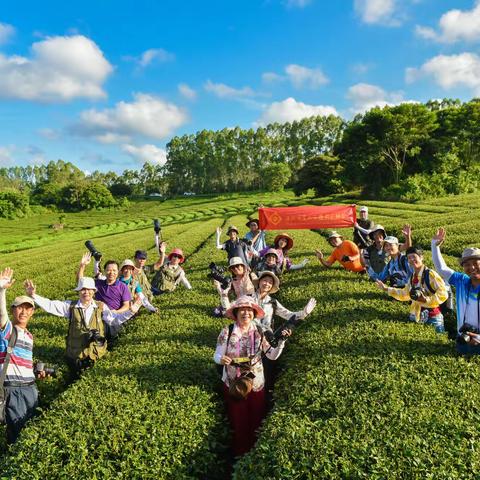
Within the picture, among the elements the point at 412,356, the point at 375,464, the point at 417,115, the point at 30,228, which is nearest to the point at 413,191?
the point at 417,115

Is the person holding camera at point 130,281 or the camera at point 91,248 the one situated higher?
the camera at point 91,248

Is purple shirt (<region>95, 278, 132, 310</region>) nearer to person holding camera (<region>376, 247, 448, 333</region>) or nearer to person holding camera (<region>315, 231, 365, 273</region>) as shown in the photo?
person holding camera (<region>376, 247, 448, 333</region>)

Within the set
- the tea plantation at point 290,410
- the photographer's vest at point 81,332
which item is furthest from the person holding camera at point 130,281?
the photographer's vest at point 81,332

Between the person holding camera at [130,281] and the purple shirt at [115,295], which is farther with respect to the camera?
the person holding camera at [130,281]

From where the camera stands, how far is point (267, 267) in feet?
32.7

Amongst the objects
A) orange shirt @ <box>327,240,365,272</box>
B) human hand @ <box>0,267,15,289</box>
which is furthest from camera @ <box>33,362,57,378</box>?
orange shirt @ <box>327,240,365,272</box>

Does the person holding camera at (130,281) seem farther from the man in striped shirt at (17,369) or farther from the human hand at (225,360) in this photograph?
the human hand at (225,360)

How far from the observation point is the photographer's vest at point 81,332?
268 inches

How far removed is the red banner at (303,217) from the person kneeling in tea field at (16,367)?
11377mm

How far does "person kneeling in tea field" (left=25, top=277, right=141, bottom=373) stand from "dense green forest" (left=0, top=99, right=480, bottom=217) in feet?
122

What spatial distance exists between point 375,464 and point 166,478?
2406 millimetres

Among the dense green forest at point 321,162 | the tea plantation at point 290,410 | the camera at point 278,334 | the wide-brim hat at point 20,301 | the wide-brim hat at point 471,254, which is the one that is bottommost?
the tea plantation at point 290,410

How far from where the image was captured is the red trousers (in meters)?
5.46

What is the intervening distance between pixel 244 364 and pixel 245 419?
2.77 ft
